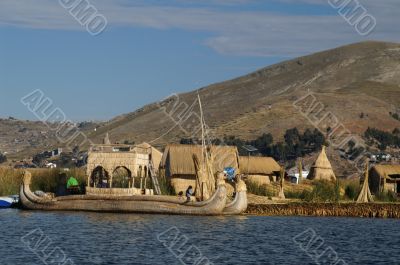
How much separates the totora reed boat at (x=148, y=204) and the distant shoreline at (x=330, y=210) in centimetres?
210

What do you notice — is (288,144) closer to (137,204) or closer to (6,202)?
(6,202)

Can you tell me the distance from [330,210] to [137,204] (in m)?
9.08

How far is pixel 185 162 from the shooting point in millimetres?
55156

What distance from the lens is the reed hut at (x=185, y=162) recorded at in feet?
176

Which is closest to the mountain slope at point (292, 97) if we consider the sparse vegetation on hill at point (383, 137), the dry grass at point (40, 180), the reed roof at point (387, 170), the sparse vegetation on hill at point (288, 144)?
the sparse vegetation on hill at point (383, 137)

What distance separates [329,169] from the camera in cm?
6562

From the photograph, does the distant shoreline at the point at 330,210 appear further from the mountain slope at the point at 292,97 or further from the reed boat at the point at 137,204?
the mountain slope at the point at 292,97

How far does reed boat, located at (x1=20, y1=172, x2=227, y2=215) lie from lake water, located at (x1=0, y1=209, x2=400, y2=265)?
735 mm

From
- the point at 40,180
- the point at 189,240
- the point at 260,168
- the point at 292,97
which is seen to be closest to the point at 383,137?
the point at 292,97

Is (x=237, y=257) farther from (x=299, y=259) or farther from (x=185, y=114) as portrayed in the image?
(x=185, y=114)

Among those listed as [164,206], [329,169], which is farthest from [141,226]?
[329,169]

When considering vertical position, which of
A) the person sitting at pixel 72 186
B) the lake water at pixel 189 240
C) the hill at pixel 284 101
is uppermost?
the hill at pixel 284 101

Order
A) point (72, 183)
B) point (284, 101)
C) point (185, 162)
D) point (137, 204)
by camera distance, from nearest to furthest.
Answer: point (137, 204) < point (72, 183) < point (185, 162) < point (284, 101)

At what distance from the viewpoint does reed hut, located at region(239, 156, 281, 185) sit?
2410 inches
